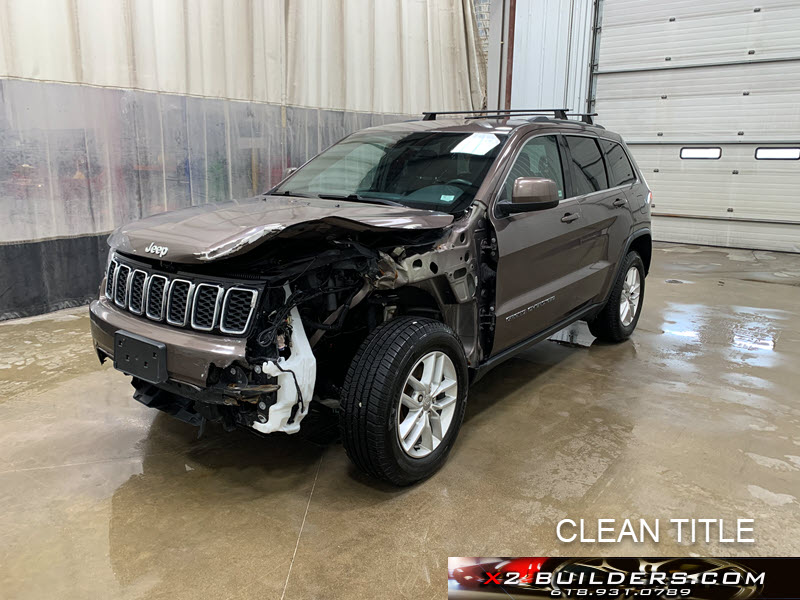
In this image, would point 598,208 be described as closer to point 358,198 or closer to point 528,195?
point 528,195

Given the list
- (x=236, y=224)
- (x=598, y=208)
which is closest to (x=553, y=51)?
(x=598, y=208)

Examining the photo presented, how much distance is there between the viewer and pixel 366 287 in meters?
2.49

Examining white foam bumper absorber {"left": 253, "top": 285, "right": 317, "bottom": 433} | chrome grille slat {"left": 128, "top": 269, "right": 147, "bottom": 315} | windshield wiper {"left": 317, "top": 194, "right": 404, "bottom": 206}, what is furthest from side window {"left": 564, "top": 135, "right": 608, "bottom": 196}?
chrome grille slat {"left": 128, "top": 269, "right": 147, "bottom": 315}

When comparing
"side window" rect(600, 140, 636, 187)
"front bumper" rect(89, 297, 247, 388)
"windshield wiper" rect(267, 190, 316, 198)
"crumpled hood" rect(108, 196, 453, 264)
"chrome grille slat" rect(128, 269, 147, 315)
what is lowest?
"front bumper" rect(89, 297, 247, 388)

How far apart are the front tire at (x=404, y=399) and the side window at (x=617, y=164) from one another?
2197mm

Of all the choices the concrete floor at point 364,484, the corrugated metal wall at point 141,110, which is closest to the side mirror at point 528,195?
the concrete floor at point 364,484

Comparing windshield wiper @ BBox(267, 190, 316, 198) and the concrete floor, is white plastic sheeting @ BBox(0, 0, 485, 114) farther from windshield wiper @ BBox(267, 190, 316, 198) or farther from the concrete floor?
windshield wiper @ BBox(267, 190, 316, 198)

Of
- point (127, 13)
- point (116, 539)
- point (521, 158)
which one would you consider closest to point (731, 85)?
point (521, 158)

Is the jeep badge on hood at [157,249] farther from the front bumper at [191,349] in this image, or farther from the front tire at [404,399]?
the front tire at [404,399]

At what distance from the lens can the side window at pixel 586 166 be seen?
3.76m

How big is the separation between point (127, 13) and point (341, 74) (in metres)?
2.87

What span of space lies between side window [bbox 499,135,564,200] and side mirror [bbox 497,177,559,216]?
3.2 inches

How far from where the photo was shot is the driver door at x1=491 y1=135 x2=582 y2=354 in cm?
304

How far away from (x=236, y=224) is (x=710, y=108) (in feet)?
30.1
